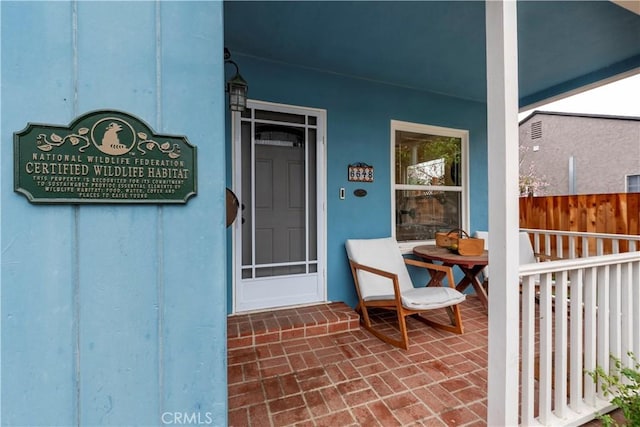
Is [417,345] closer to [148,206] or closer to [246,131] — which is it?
[148,206]

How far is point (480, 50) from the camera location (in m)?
2.68

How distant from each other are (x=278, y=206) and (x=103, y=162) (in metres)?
2.12

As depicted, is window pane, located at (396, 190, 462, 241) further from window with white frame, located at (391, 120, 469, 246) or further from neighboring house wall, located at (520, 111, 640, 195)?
neighboring house wall, located at (520, 111, 640, 195)

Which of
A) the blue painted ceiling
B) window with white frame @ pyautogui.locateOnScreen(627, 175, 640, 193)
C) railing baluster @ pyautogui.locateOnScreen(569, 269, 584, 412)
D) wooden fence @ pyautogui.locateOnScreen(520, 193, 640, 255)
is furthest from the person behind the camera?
window with white frame @ pyautogui.locateOnScreen(627, 175, 640, 193)

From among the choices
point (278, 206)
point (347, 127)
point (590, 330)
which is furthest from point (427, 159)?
point (590, 330)

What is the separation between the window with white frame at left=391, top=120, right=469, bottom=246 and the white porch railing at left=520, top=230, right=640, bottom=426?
197 cm

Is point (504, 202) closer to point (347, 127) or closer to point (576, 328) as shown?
point (576, 328)

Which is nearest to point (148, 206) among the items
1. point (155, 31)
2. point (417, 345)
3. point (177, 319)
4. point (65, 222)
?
point (65, 222)

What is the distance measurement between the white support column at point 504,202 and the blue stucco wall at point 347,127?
6.14 ft

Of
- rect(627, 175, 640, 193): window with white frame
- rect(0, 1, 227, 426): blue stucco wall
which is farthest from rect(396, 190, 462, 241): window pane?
rect(627, 175, 640, 193): window with white frame

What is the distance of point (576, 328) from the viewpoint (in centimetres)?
158

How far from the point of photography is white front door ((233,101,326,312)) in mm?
2824

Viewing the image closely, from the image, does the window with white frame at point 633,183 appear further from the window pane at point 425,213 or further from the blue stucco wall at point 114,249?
the blue stucco wall at point 114,249

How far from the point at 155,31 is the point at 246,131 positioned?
194 centimetres
